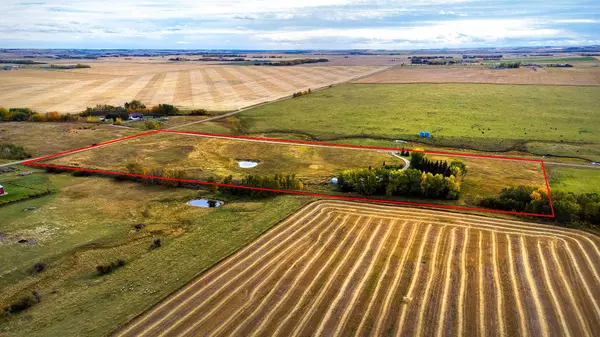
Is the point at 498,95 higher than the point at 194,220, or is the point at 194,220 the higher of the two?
the point at 498,95

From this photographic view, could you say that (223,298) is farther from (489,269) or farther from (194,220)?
(489,269)

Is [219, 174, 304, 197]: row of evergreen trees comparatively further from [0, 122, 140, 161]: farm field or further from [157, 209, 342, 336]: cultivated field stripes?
[0, 122, 140, 161]: farm field

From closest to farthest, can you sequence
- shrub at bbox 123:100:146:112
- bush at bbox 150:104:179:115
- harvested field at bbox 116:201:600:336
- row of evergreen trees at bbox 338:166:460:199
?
harvested field at bbox 116:201:600:336 < row of evergreen trees at bbox 338:166:460:199 < bush at bbox 150:104:179:115 < shrub at bbox 123:100:146:112

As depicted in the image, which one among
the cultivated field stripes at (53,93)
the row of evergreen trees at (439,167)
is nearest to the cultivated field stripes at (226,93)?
the cultivated field stripes at (53,93)

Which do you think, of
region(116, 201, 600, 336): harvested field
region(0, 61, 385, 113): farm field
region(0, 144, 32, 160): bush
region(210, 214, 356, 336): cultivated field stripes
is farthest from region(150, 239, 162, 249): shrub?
region(0, 61, 385, 113): farm field

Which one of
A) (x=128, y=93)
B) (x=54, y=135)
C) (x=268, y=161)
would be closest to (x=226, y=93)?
(x=128, y=93)

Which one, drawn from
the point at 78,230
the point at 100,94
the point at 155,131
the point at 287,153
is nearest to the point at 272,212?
the point at 78,230
